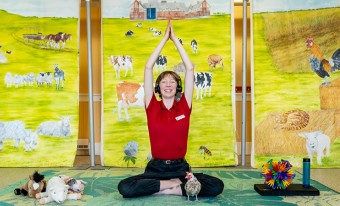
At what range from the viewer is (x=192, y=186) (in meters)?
2.76

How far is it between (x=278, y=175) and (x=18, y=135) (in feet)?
8.72

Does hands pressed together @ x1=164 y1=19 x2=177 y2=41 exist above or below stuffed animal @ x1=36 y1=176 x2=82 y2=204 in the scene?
above

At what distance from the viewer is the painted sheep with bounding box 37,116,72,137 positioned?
173 inches

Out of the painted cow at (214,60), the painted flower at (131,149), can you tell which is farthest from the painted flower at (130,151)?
the painted cow at (214,60)

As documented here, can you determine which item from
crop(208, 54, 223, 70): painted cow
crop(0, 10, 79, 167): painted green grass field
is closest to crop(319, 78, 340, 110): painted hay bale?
crop(208, 54, 223, 70): painted cow

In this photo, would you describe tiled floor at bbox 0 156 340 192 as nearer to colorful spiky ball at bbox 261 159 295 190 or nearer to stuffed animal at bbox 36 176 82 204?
colorful spiky ball at bbox 261 159 295 190

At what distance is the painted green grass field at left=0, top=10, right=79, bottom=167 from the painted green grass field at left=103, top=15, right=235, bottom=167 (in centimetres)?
35

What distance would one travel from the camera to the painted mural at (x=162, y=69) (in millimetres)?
4375

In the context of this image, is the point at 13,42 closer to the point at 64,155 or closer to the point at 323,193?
the point at 64,155

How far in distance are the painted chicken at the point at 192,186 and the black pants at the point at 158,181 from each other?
4.6 inches

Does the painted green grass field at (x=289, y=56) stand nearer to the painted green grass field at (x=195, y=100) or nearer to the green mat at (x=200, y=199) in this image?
the painted green grass field at (x=195, y=100)

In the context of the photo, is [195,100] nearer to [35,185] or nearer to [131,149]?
[131,149]

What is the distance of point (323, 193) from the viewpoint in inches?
120

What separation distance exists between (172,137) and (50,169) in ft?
5.87
